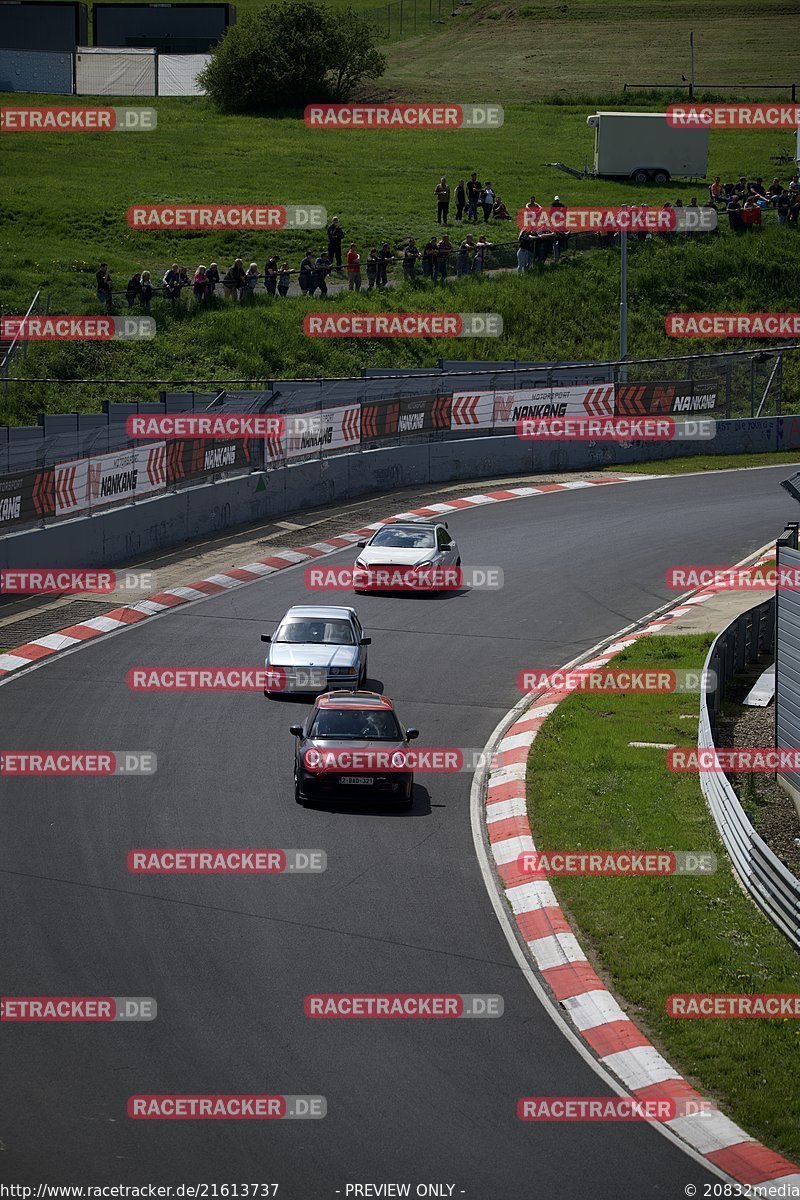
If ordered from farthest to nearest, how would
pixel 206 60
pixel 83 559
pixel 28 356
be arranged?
pixel 206 60 < pixel 28 356 < pixel 83 559

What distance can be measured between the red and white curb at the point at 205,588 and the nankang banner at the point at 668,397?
14.4 feet

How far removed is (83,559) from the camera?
28812mm

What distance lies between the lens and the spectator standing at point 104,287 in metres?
44.4

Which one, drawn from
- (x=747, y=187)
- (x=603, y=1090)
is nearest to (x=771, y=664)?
(x=603, y=1090)

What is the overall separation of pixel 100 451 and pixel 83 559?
242 centimetres

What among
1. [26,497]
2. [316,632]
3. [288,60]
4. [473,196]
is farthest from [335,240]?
[288,60]

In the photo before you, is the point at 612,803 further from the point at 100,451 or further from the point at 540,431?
the point at 540,431

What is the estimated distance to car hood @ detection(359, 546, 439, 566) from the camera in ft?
92.9

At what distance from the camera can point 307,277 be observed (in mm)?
48750

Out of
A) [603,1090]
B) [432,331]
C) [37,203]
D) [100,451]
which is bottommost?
[603,1090]
